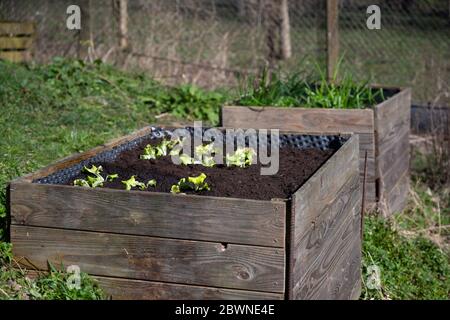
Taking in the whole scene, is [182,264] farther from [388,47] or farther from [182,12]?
[388,47]

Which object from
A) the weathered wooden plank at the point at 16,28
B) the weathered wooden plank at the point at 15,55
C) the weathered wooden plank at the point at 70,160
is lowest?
the weathered wooden plank at the point at 70,160

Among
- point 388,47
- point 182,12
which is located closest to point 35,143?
point 182,12

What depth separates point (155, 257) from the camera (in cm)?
346

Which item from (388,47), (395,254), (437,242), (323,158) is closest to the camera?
(323,158)

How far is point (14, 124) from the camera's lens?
21.1 ft

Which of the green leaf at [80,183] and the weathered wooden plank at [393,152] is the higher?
the green leaf at [80,183]

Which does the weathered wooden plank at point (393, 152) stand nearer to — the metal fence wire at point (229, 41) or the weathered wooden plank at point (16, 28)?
the metal fence wire at point (229, 41)

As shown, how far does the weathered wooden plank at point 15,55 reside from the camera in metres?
9.00

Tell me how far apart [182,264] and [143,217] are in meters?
0.27

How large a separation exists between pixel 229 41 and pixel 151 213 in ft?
25.3

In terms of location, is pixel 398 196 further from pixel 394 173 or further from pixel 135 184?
pixel 135 184

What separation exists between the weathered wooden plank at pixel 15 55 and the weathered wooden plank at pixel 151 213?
18.7ft

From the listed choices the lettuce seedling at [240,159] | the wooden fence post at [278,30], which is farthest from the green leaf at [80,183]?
the wooden fence post at [278,30]
